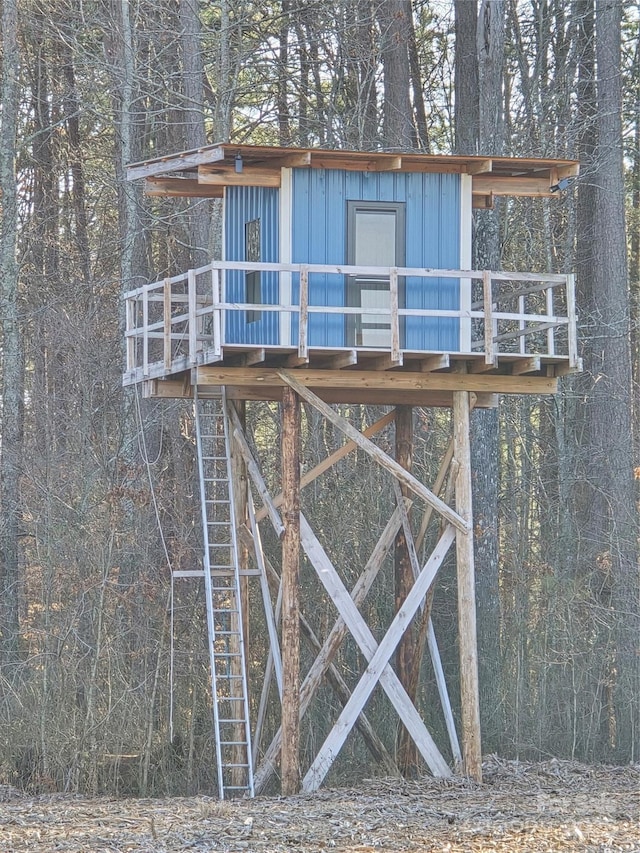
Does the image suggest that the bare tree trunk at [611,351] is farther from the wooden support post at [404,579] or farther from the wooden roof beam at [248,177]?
the wooden roof beam at [248,177]

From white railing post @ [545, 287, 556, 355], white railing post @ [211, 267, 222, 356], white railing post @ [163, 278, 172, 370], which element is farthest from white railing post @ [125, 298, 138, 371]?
white railing post @ [545, 287, 556, 355]

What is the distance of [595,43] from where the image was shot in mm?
27438

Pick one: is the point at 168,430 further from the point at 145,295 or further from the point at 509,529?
the point at 145,295

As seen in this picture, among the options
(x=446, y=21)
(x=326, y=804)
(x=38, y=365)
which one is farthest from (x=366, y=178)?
(x=446, y=21)

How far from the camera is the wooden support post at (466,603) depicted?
1842 centimetres

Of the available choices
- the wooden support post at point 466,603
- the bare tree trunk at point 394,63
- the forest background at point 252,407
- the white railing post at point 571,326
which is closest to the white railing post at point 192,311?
the wooden support post at point 466,603

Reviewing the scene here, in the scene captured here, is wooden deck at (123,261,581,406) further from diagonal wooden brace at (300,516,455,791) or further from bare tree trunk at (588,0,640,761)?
bare tree trunk at (588,0,640,761)

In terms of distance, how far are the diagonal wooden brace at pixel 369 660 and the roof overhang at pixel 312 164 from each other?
4.51 metres

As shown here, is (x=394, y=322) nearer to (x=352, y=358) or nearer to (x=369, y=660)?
(x=352, y=358)

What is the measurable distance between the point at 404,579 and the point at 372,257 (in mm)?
4854

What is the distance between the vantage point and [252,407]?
27.0m

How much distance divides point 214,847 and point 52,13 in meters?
19.4

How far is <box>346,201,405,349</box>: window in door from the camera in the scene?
18094 millimetres

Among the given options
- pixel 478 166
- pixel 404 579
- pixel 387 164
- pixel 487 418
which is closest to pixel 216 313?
A: pixel 387 164
